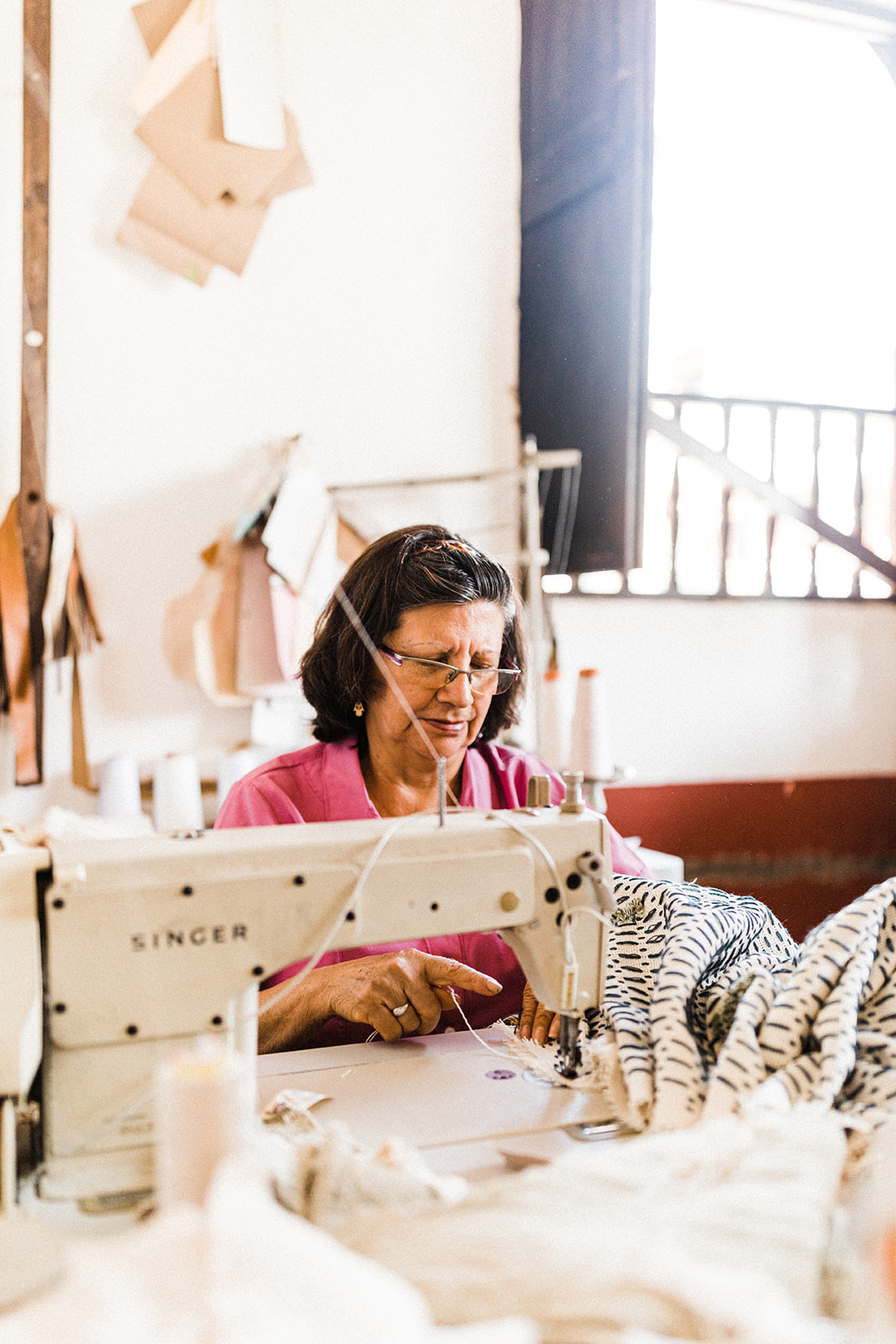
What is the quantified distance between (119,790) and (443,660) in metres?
1.35

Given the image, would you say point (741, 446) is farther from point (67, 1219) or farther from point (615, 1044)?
point (67, 1219)

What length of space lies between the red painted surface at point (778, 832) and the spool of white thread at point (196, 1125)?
242cm

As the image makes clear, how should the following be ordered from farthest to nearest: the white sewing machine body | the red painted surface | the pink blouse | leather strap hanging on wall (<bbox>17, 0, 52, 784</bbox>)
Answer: the red painted surface < leather strap hanging on wall (<bbox>17, 0, 52, 784</bbox>) < the pink blouse < the white sewing machine body

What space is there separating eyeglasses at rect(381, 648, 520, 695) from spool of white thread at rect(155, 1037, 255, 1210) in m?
0.84


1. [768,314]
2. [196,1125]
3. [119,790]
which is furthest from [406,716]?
[768,314]

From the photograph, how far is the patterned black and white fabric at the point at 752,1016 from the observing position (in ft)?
2.78

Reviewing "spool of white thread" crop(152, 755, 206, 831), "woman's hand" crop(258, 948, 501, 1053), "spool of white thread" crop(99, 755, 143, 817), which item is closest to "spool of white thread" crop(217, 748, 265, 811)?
"spool of white thread" crop(152, 755, 206, 831)

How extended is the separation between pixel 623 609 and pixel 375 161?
4.66 ft

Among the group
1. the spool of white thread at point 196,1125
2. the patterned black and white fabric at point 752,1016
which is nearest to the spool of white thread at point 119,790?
the patterned black and white fabric at point 752,1016

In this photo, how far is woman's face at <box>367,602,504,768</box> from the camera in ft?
4.58

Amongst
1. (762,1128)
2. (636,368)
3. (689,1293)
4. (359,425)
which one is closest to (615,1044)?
(762,1128)

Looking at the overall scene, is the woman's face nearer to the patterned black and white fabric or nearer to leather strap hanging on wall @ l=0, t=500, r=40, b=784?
the patterned black and white fabric

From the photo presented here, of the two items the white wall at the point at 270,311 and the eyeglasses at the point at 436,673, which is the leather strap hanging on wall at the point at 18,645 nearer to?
the white wall at the point at 270,311

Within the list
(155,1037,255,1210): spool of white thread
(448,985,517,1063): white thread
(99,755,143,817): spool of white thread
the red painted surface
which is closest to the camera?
(155,1037,255,1210): spool of white thread
